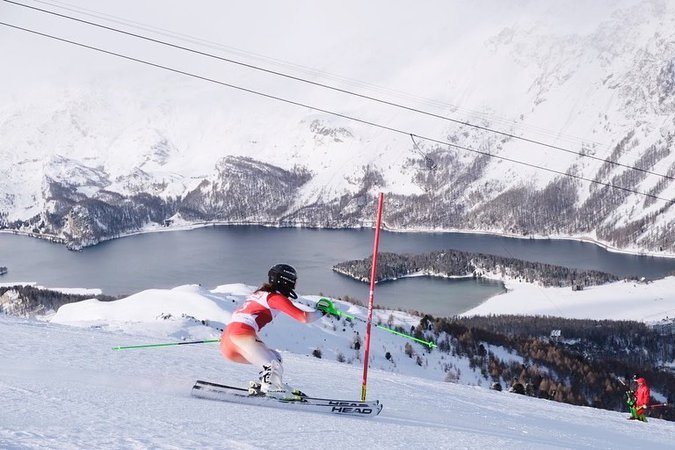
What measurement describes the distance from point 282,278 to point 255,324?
800 millimetres

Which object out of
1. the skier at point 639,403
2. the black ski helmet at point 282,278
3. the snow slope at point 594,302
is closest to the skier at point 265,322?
the black ski helmet at point 282,278

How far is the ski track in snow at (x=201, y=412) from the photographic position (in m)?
6.42

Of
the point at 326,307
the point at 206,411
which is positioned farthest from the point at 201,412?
the point at 326,307

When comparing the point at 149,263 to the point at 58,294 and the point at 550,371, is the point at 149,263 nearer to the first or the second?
the point at 58,294

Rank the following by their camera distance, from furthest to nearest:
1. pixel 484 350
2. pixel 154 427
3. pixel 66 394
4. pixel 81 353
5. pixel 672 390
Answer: pixel 672 390, pixel 484 350, pixel 81 353, pixel 66 394, pixel 154 427

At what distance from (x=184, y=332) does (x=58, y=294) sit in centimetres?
9917

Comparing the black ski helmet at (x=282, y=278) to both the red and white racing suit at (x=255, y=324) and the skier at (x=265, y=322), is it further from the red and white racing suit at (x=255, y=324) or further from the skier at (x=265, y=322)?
the red and white racing suit at (x=255, y=324)

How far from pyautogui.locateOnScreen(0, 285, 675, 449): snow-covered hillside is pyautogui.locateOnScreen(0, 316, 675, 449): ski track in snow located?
0.07ft

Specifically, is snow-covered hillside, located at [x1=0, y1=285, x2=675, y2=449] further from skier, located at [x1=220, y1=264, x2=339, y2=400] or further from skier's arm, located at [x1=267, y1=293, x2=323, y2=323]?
skier's arm, located at [x1=267, y1=293, x2=323, y2=323]

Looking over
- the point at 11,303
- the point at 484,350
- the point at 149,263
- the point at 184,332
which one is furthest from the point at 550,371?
the point at 149,263

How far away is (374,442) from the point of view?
7492 millimetres

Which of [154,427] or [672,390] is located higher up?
[154,427]

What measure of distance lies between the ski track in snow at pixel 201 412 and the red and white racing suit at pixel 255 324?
0.79 meters

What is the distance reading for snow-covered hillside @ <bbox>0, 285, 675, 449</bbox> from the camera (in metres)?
6.45
